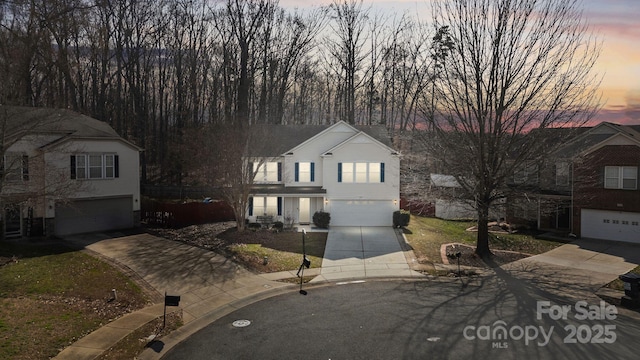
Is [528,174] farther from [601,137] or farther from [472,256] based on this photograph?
[601,137]

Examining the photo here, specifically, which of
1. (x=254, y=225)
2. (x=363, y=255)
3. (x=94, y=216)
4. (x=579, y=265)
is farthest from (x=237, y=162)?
(x=579, y=265)

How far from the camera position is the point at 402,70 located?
49.7 meters

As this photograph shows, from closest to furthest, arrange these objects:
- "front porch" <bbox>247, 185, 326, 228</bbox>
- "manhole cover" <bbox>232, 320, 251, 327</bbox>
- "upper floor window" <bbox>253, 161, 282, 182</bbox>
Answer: "manhole cover" <bbox>232, 320, 251, 327</bbox> → "front porch" <bbox>247, 185, 326, 228</bbox> → "upper floor window" <bbox>253, 161, 282, 182</bbox>

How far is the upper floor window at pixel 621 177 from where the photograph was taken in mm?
24562

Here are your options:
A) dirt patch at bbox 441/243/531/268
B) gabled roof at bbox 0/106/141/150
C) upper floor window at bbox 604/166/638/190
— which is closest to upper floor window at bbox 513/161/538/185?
dirt patch at bbox 441/243/531/268

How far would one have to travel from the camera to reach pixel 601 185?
25.7 metres

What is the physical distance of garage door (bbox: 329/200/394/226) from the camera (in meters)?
28.4

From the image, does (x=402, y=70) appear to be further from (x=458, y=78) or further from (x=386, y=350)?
(x=386, y=350)

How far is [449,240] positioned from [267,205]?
41.2 feet

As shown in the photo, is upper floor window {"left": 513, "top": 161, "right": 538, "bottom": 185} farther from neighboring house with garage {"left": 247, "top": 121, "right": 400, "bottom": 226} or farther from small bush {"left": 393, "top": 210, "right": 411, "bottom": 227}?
neighboring house with garage {"left": 247, "top": 121, "right": 400, "bottom": 226}

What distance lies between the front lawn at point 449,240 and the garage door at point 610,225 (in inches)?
117

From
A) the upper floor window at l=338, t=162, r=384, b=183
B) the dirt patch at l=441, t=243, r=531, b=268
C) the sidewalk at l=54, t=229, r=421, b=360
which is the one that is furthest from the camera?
the upper floor window at l=338, t=162, r=384, b=183

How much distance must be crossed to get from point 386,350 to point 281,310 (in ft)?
14.3

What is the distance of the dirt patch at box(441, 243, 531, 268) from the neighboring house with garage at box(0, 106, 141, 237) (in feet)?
65.7
